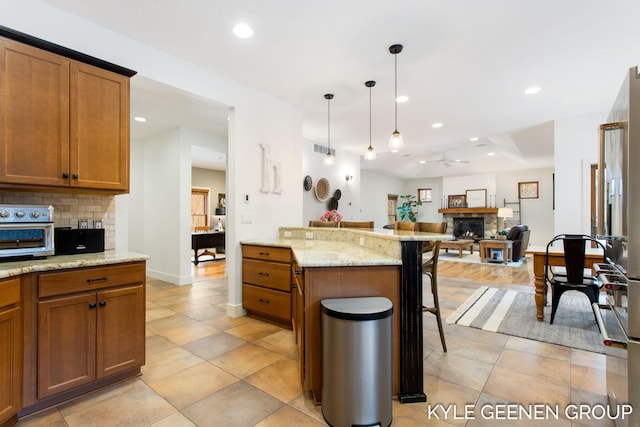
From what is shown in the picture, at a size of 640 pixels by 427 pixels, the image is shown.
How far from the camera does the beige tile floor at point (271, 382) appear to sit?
174cm

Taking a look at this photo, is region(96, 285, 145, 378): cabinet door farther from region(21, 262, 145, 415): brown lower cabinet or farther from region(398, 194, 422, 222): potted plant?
region(398, 194, 422, 222): potted plant

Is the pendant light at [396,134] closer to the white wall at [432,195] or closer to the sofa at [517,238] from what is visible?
the sofa at [517,238]

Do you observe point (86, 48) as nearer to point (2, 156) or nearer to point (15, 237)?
point (2, 156)

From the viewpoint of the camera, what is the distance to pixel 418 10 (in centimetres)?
228

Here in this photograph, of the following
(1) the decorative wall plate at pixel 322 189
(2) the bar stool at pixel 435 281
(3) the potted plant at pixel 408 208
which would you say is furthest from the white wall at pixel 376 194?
(2) the bar stool at pixel 435 281

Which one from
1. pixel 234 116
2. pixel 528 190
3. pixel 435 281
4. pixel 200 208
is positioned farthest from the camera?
pixel 528 190

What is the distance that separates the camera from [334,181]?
715cm

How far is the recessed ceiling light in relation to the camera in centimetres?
249

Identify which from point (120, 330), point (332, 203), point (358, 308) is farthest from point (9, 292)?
point (332, 203)

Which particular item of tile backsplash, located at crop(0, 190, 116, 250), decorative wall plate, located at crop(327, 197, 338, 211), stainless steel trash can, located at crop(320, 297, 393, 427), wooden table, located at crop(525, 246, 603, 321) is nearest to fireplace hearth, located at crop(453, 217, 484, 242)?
decorative wall plate, located at crop(327, 197, 338, 211)

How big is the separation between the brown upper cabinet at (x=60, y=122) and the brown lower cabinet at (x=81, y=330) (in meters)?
0.67

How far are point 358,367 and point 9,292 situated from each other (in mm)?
1859

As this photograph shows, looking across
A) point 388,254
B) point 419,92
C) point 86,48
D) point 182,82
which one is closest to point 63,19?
point 86,48

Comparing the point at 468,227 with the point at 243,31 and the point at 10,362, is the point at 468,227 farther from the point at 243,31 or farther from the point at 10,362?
the point at 10,362
